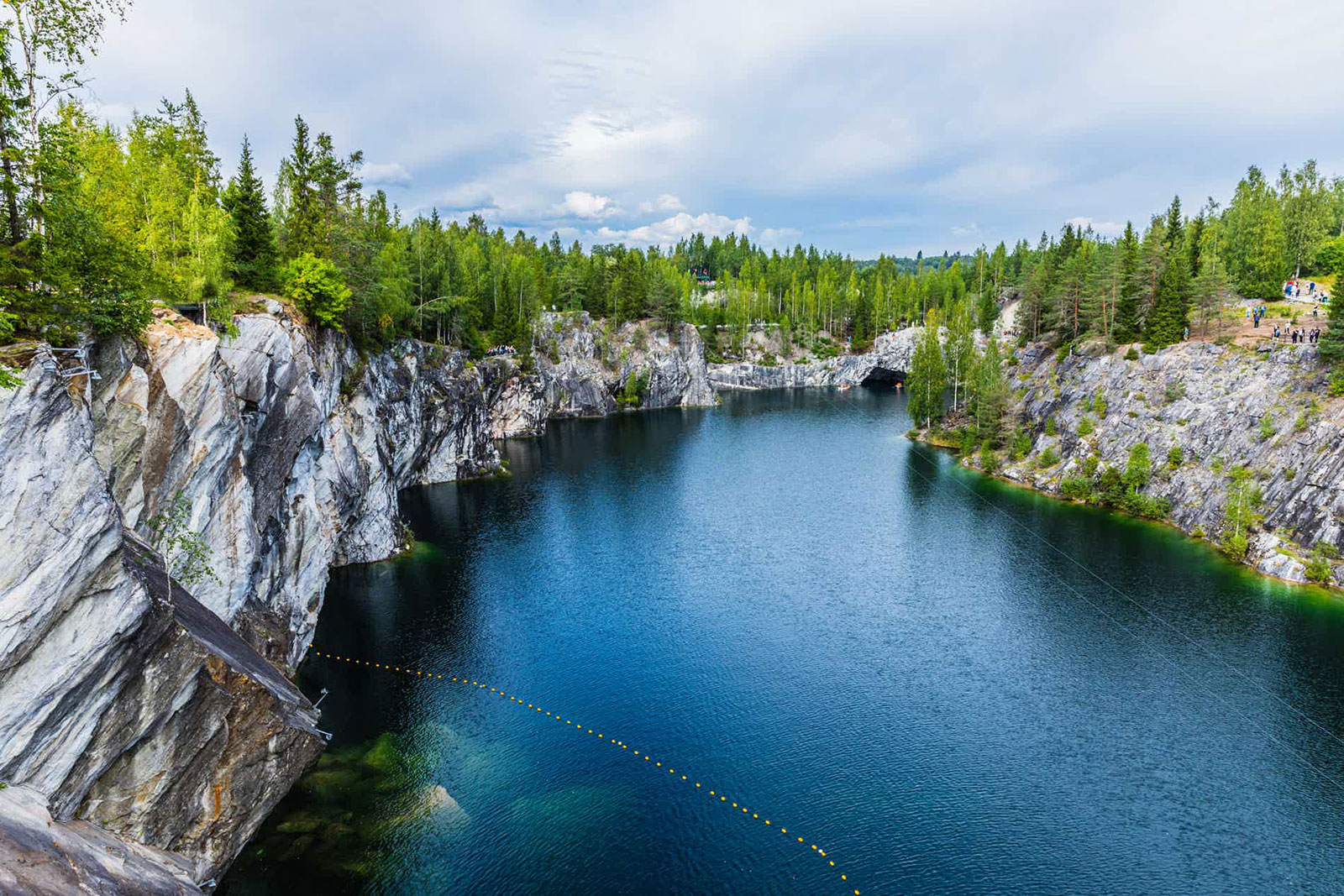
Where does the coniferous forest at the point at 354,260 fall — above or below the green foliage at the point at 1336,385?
above

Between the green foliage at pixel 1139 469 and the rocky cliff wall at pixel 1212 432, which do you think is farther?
the green foliage at pixel 1139 469

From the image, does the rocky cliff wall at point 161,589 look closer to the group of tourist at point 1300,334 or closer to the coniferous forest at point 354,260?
the coniferous forest at point 354,260

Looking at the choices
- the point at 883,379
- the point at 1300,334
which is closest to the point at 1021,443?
the point at 1300,334

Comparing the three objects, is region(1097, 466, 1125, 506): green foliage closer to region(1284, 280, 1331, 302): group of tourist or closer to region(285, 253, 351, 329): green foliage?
region(1284, 280, 1331, 302): group of tourist

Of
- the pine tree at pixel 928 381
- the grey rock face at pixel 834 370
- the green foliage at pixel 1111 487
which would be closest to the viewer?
the green foliage at pixel 1111 487

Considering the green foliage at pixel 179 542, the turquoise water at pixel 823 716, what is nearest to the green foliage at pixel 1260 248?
the turquoise water at pixel 823 716
